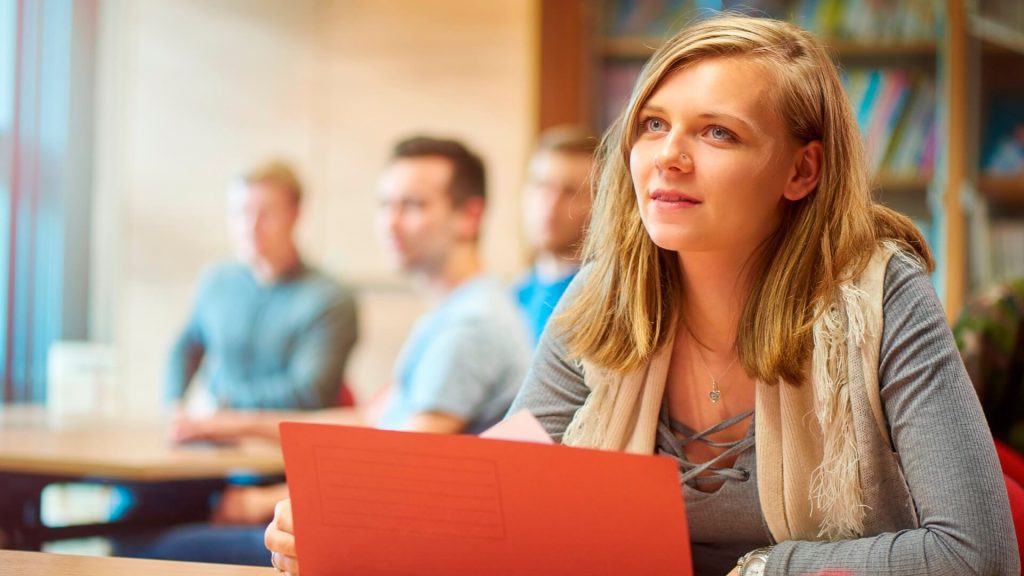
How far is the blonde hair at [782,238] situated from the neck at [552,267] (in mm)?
1888

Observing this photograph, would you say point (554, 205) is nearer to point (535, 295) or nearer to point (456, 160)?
point (535, 295)

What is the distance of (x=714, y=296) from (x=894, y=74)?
9.00 ft

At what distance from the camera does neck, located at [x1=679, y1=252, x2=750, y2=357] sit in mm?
1252

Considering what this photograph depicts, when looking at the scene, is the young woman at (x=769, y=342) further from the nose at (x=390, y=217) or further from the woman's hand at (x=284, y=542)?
the nose at (x=390, y=217)

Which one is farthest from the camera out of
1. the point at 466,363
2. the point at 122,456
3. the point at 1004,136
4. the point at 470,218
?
the point at 1004,136

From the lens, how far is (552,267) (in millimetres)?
3295

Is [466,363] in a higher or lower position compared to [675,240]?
lower

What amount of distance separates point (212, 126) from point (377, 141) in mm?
675

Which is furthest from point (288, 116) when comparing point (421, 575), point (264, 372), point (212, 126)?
point (421, 575)

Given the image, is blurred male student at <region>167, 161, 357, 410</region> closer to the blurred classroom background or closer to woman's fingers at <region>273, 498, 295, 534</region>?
the blurred classroom background

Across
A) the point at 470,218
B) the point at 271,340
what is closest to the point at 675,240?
the point at 470,218

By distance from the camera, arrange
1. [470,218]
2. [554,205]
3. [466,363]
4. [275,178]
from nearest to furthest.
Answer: [466,363] → [470,218] → [554,205] → [275,178]

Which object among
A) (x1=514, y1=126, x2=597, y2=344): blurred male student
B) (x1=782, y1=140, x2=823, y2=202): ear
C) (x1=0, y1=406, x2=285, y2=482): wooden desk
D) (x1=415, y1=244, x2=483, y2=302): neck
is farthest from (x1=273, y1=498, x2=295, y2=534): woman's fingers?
(x1=514, y1=126, x2=597, y2=344): blurred male student

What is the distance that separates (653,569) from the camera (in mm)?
966
